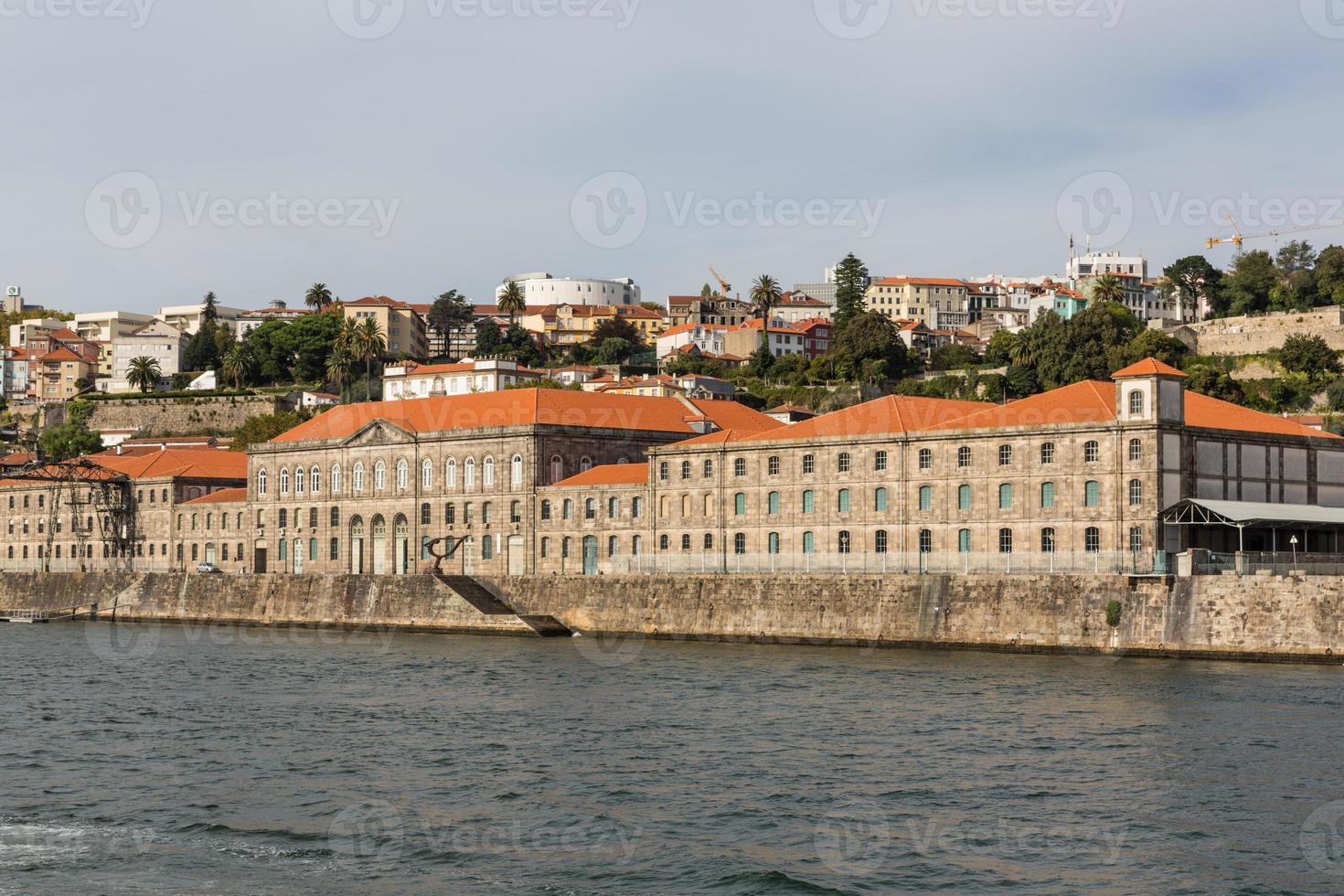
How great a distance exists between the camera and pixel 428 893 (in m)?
25.9

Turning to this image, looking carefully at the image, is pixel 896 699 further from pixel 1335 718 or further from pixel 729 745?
pixel 1335 718

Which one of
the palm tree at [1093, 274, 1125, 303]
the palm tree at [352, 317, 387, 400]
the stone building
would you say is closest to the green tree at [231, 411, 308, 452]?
the palm tree at [352, 317, 387, 400]

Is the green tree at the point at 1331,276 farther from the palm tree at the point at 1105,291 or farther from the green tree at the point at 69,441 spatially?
the green tree at the point at 69,441

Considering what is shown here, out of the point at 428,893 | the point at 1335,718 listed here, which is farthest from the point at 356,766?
the point at 1335,718

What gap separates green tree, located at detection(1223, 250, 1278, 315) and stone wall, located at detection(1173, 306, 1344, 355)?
315 inches

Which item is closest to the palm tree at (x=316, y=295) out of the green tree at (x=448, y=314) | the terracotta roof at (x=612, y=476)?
the green tree at (x=448, y=314)

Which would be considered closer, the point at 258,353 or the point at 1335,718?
the point at 1335,718

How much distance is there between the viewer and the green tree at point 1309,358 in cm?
11588

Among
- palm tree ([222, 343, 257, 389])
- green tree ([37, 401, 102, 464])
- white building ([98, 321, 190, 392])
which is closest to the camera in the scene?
green tree ([37, 401, 102, 464])

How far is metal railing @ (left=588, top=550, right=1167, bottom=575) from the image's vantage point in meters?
59.3

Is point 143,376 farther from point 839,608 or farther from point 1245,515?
point 1245,515

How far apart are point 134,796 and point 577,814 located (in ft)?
28.4

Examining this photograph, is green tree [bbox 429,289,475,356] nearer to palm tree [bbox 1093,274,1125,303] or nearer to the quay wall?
palm tree [bbox 1093,274,1125,303]

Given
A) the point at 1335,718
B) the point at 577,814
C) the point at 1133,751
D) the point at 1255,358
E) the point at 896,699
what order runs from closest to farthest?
the point at 577,814 → the point at 1133,751 → the point at 1335,718 → the point at 896,699 → the point at 1255,358
